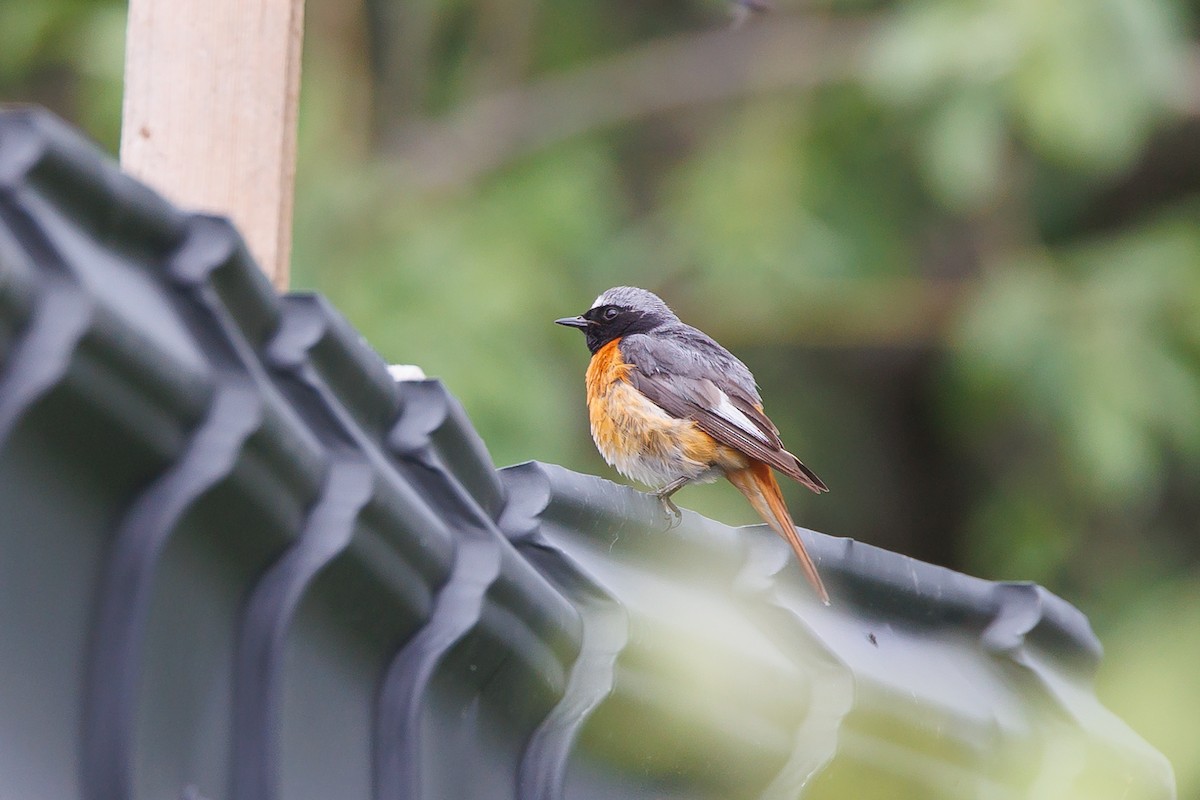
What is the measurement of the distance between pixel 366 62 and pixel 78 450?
7754mm

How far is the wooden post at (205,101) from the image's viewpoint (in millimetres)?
2475

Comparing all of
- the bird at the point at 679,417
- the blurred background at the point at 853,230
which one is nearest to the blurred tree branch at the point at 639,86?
the blurred background at the point at 853,230

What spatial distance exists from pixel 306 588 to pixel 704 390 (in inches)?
116

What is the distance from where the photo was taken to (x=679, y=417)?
4.32 metres

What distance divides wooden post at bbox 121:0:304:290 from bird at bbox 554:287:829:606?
1.77m

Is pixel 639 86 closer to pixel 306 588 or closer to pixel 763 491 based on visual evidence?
pixel 763 491

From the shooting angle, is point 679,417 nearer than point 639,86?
Yes

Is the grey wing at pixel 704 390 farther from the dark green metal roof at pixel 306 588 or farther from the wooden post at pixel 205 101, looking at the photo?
the wooden post at pixel 205 101

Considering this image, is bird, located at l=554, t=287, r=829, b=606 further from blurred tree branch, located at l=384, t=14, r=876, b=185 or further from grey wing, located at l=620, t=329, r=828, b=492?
blurred tree branch, located at l=384, t=14, r=876, b=185

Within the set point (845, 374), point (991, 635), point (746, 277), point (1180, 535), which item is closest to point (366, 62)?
point (746, 277)

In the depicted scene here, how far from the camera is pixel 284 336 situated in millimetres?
1529

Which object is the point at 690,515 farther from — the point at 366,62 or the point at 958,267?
the point at 958,267

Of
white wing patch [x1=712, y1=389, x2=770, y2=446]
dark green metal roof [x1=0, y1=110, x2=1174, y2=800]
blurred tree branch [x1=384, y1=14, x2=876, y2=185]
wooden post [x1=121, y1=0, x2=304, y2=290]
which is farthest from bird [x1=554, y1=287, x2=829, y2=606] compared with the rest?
blurred tree branch [x1=384, y1=14, x2=876, y2=185]

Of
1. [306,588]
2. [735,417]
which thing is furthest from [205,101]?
[735,417]
